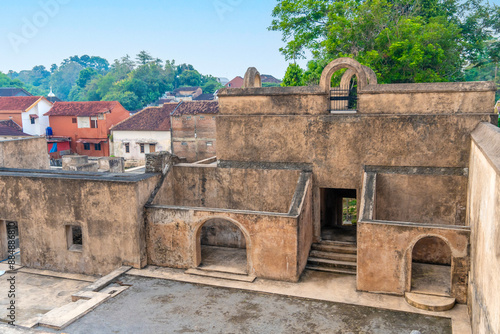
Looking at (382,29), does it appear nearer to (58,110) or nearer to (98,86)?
(58,110)

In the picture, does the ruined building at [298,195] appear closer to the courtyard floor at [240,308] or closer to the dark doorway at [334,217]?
the dark doorway at [334,217]

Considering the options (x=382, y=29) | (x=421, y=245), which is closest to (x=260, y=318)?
(x=421, y=245)

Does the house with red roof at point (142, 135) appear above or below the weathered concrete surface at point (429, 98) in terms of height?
below

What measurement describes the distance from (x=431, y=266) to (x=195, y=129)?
75.0 ft

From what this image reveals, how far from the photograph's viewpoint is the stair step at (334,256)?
11.5 m

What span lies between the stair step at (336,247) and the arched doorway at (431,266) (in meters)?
1.59

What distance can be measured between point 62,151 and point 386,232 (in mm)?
33613

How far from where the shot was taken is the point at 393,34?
19938 mm

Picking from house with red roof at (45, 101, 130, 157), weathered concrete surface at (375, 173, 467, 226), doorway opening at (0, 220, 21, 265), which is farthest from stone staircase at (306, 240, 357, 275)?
house with red roof at (45, 101, 130, 157)

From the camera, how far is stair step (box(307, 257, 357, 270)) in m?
11.2

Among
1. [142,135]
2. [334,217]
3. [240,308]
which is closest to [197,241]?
[240,308]

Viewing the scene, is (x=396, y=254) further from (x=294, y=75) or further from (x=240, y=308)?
(x=294, y=75)

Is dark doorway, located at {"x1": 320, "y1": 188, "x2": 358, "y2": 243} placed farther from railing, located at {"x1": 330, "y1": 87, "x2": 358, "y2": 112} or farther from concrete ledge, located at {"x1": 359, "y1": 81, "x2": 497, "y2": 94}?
concrete ledge, located at {"x1": 359, "y1": 81, "x2": 497, "y2": 94}

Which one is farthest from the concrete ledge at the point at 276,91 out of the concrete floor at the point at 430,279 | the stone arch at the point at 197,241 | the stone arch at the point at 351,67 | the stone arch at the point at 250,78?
the concrete floor at the point at 430,279
